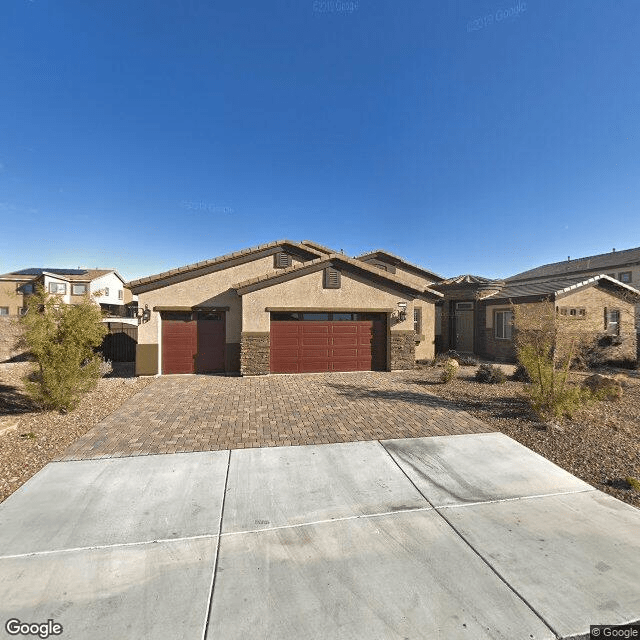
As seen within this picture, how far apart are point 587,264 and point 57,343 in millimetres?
43958

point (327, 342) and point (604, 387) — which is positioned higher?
point (327, 342)

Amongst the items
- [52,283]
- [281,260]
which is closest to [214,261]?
[281,260]

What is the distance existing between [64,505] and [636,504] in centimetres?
774

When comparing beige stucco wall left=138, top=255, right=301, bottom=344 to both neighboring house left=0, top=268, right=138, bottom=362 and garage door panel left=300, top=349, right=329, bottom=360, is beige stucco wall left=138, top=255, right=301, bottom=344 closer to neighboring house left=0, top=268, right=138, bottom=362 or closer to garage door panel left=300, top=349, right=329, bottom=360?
garage door panel left=300, top=349, right=329, bottom=360

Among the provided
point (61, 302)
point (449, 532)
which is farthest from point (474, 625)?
point (61, 302)

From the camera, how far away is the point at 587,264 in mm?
32344

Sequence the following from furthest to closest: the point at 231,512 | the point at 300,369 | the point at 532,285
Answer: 1. the point at 532,285
2. the point at 300,369
3. the point at 231,512

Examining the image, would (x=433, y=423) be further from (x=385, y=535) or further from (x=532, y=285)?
(x=532, y=285)

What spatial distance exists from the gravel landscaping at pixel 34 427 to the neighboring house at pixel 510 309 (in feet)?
51.6

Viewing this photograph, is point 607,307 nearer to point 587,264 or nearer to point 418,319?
point 418,319

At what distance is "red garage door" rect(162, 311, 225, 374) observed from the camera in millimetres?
12453

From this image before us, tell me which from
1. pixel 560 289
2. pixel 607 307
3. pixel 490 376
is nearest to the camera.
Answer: pixel 490 376

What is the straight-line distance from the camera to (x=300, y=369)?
12461 mm

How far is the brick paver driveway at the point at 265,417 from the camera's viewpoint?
5.93 meters
